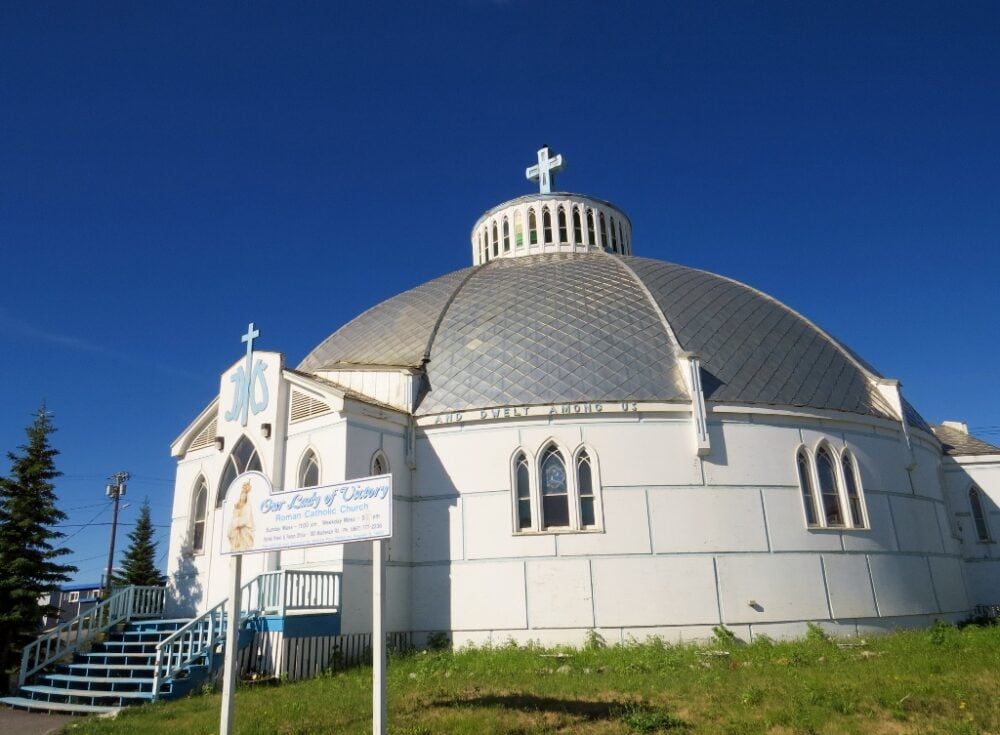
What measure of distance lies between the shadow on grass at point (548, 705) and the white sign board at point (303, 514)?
3.33m

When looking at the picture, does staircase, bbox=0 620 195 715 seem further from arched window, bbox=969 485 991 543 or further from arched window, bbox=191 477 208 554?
arched window, bbox=969 485 991 543

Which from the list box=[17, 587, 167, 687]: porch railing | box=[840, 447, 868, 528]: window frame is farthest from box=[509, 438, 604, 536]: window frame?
box=[17, 587, 167, 687]: porch railing

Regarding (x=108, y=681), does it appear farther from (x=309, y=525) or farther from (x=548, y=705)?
(x=548, y=705)

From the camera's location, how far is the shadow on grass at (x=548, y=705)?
9938 mm

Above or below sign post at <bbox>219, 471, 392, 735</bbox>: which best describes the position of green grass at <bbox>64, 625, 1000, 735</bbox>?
below

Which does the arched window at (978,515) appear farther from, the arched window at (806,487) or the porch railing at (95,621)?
the porch railing at (95,621)

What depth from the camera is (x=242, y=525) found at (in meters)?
10.1

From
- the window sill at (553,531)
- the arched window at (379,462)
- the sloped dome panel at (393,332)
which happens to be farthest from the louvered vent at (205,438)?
the window sill at (553,531)

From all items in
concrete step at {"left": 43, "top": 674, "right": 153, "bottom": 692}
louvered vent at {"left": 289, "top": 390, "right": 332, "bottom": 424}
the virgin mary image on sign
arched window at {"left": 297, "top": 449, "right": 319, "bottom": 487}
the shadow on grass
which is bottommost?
the shadow on grass

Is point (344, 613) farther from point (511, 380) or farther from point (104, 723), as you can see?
point (511, 380)

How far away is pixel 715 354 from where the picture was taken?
1880 cm

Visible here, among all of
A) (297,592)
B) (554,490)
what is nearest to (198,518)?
(297,592)

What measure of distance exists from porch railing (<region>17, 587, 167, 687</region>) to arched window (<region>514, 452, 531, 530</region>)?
885 centimetres

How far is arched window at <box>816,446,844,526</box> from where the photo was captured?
17819 mm
